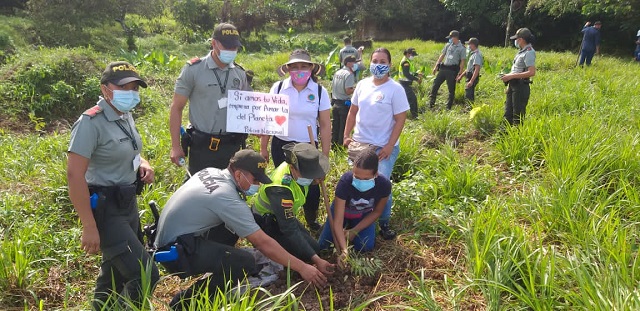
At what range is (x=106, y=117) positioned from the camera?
7.93 ft

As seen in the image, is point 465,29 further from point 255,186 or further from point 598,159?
point 255,186

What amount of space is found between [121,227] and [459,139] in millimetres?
4694

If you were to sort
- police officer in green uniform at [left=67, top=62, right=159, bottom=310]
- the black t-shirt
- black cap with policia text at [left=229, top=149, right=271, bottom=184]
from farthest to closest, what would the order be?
the black t-shirt < black cap with policia text at [left=229, top=149, right=271, bottom=184] < police officer in green uniform at [left=67, top=62, right=159, bottom=310]

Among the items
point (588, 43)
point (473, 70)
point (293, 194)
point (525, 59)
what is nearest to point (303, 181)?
point (293, 194)

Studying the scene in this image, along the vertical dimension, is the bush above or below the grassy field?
above

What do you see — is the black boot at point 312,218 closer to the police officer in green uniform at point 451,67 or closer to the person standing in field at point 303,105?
the person standing in field at point 303,105

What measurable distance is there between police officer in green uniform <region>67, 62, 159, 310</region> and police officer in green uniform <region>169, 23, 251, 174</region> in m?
0.75

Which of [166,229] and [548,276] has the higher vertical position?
[166,229]

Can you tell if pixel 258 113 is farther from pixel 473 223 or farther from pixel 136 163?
pixel 473 223

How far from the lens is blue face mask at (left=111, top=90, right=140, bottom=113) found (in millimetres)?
2479

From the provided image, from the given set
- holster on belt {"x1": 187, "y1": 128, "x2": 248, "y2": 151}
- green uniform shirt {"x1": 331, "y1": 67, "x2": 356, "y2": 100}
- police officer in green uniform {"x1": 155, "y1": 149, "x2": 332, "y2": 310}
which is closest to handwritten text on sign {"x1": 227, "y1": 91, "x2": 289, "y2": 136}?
holster on belt {"x1": 187, "y1": 128, "x2": 248, "y2": 151}

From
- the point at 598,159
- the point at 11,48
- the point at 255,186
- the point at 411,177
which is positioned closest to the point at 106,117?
the point at 255,186

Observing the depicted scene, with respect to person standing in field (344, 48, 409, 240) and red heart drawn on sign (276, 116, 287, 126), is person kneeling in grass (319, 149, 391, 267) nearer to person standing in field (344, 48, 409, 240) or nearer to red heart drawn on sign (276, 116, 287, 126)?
person standing in field (344, 48, 409, 240)

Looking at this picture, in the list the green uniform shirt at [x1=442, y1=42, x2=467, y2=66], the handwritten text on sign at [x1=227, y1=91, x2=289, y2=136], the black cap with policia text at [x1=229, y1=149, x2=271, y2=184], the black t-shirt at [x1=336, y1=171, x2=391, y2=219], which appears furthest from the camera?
the green uniform shirt at [x1=442, y1=42, x2=467, y2=66]
